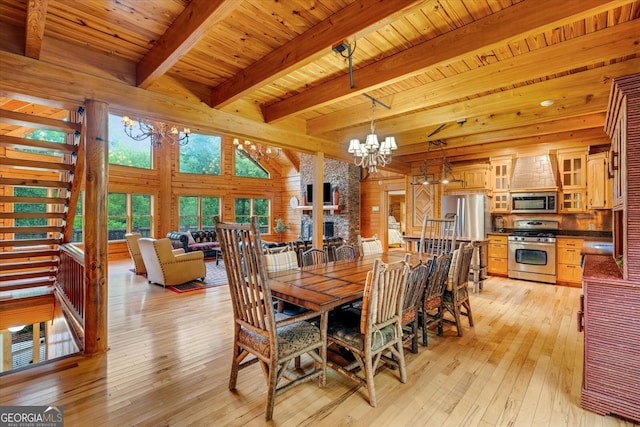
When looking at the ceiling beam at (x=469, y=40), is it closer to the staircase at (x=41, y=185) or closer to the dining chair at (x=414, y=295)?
the dining chair at (x=414, y=295)

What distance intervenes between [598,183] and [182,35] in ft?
21.9

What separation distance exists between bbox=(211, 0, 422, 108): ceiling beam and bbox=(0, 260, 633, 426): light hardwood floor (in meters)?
2.54

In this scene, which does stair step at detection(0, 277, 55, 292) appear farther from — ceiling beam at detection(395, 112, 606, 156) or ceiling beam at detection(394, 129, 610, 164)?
ceiling beam at detection(394, 129, 610, 164)

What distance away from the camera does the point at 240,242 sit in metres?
1.93

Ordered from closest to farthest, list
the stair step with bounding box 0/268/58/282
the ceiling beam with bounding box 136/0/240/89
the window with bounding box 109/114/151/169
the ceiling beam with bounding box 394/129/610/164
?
the ceiling beam with bounding box 136/0/240/89
the stair step with bounding box 0/268/58/282
the ceiling beam with bounding box 394/129/610/164
the window with bounding box 109/114/151/169

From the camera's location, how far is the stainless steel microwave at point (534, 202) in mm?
5719

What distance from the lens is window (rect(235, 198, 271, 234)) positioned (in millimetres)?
10945

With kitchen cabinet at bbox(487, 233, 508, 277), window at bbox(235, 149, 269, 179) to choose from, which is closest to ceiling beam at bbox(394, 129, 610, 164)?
kitchen cabinet at bbox(487, 233, 508, 277)

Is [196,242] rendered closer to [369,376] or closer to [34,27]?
[34,27]

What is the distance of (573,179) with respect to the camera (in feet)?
18.2

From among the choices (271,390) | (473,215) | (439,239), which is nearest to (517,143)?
(473,215)

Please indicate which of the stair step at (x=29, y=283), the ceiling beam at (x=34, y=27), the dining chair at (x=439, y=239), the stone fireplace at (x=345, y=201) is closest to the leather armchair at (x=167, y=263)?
the stair step at (x=29, y=283)

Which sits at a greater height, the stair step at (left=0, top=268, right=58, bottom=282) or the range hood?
the range hood

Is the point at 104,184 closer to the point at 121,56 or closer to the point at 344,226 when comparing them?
the point at 121,56
